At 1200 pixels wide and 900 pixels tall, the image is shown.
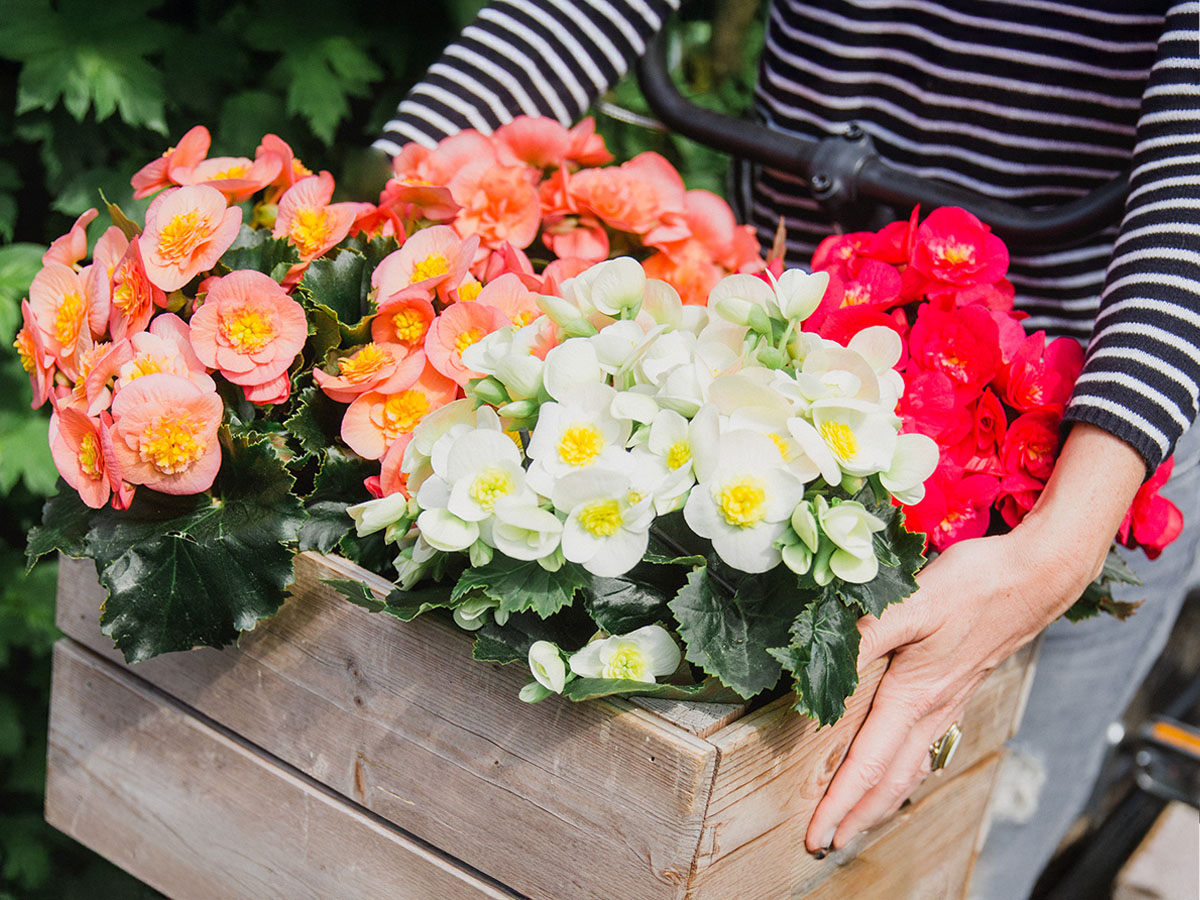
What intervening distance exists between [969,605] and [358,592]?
0.47 meters

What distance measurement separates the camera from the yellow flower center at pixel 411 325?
868 millimetres

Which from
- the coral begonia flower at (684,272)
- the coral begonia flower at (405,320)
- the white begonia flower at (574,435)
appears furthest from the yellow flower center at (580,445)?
the coral begonia flower at (684,272)

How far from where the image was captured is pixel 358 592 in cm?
77

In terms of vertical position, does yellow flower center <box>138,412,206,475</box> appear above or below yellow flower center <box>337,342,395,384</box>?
below

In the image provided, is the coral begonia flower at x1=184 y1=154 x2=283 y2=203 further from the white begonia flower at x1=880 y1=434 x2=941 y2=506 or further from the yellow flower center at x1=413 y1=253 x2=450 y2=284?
the white begonia flower at x1=880 y1=434 x2=941 y2=506

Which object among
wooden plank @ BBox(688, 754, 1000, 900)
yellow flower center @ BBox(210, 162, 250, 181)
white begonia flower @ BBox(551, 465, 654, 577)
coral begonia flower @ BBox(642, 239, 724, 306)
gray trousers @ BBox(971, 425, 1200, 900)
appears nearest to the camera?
white begonia flower @ BBox(551, 465, 654, 577)

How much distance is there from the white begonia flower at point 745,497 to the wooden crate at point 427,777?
0.13 metres

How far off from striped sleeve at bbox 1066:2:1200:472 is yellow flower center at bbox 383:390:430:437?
0.53 m

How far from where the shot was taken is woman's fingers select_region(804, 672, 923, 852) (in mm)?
813

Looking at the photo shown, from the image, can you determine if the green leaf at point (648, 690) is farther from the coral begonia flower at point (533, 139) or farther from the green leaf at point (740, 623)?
the coral begonia flower at point (533, 139)

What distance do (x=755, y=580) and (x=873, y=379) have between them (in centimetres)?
16

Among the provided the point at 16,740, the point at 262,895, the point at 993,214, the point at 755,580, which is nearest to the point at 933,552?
the point at 755,580

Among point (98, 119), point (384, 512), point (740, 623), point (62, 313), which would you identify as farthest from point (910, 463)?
point (98, 119)

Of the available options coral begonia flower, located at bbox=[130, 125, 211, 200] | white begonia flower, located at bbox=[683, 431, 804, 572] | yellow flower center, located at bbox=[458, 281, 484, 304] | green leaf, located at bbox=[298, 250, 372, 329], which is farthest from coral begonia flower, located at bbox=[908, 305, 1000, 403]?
coral begonia flower, located at bbox=[130, 125, 211, 200]
